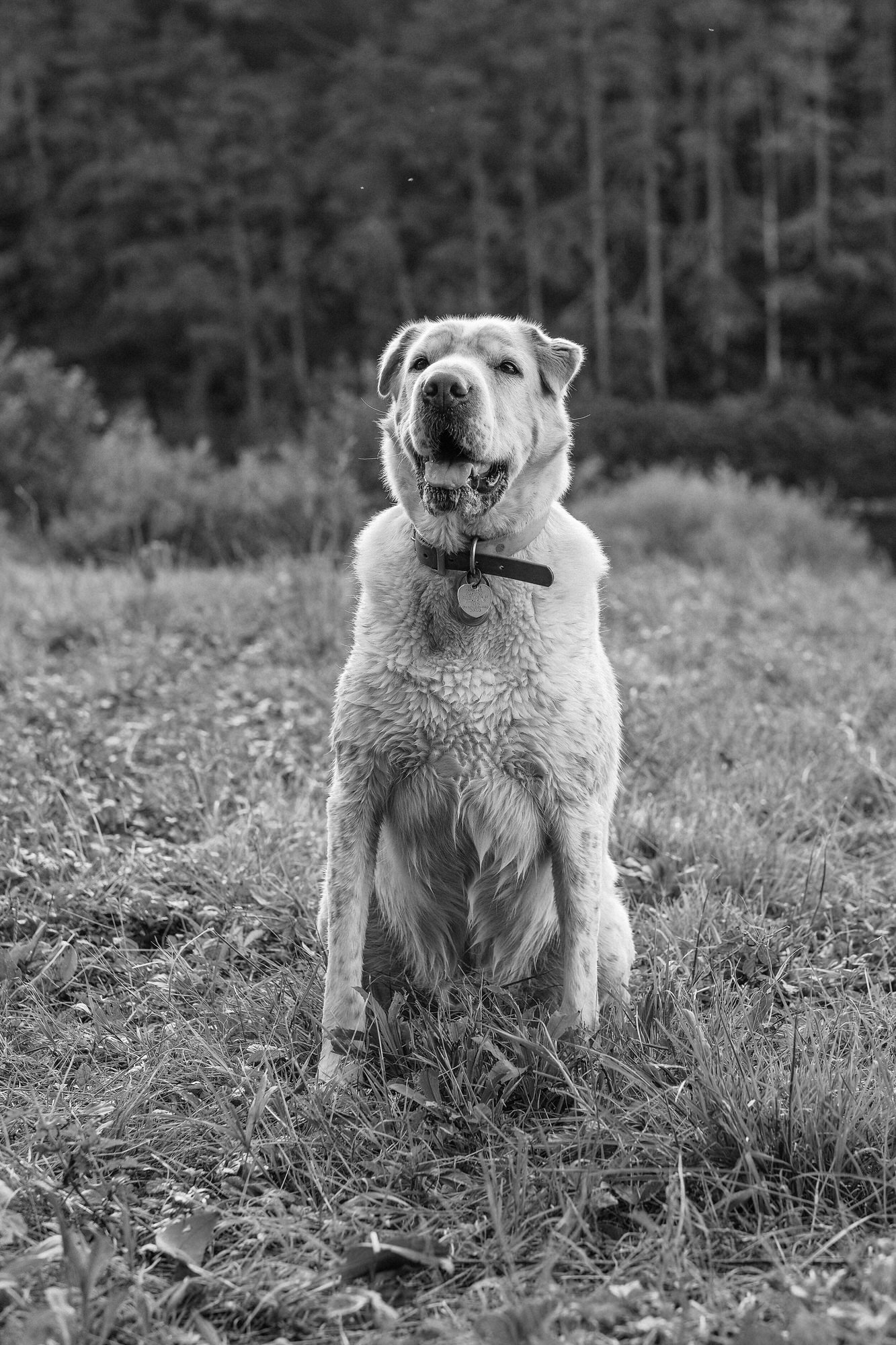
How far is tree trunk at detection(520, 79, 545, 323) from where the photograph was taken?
3017 cm

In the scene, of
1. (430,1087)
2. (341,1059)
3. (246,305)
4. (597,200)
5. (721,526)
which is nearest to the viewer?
(430,1087)

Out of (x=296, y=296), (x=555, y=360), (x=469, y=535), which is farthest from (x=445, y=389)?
(x=296, y=296)

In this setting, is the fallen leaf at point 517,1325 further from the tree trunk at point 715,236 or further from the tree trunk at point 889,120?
the tree trunk at point 889,120

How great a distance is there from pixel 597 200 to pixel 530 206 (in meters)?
1.79

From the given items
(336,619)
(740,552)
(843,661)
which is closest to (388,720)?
(336,619)

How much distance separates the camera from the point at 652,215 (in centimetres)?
2991

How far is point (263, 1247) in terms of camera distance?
211 centimetres

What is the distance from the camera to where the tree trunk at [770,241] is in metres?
29.6

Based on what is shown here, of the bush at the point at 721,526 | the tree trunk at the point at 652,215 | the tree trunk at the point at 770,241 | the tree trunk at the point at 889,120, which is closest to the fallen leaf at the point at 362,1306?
the bush at the point at 721,526

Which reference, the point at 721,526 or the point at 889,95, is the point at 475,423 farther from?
the point at 889,95

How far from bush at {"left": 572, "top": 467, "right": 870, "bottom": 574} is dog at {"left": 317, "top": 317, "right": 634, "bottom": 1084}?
8225 mm

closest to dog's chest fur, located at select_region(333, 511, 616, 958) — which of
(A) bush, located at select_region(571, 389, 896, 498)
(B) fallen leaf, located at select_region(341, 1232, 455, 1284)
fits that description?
(B) fallen leaf, located at select_region(341, 1232, 455, 1284)

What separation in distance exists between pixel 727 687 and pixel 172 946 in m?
3.40

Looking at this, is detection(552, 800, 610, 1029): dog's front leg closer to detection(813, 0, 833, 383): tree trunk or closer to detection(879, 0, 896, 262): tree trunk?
detection(813, 0, 833, 383): tree trunk
